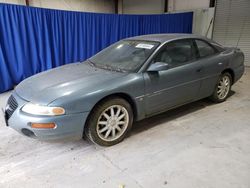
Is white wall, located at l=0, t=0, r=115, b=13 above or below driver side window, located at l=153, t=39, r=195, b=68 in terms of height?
above

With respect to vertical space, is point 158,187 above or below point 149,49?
below

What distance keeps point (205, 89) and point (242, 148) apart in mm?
1132

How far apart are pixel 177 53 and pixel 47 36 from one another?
3.66m

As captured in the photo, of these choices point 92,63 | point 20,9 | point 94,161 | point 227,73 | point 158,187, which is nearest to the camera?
point 158,187

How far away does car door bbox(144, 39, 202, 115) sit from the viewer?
2.57 m

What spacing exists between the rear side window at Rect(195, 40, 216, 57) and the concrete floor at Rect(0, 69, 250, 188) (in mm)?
1016

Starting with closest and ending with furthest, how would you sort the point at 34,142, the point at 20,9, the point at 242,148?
the point at 242,148 < the point at 34,142 < the point at 20,9

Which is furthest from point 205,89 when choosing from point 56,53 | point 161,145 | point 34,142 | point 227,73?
point 56,53

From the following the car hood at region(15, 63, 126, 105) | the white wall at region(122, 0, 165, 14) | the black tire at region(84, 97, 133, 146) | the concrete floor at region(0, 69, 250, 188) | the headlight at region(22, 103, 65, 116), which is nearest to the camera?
the concrete floor at region(0, 69, 250, 188)

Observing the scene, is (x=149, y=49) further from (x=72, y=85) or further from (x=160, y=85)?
(x=72, y=85)

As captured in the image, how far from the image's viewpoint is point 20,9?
4.68 meters

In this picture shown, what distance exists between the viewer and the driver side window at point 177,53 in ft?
8.92

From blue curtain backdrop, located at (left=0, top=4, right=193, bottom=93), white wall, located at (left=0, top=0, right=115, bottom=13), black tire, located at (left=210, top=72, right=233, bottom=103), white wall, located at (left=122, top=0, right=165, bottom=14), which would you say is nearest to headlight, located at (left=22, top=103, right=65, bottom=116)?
black tire, located at (left=210, top=72, right=233, bottom=103)

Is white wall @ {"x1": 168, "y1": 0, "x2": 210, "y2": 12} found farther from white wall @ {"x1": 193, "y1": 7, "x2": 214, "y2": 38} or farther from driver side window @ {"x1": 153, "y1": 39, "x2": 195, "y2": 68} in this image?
driver side window @ {"x1": 153, "y1": 39, "x2": 195, "y2": 68}
